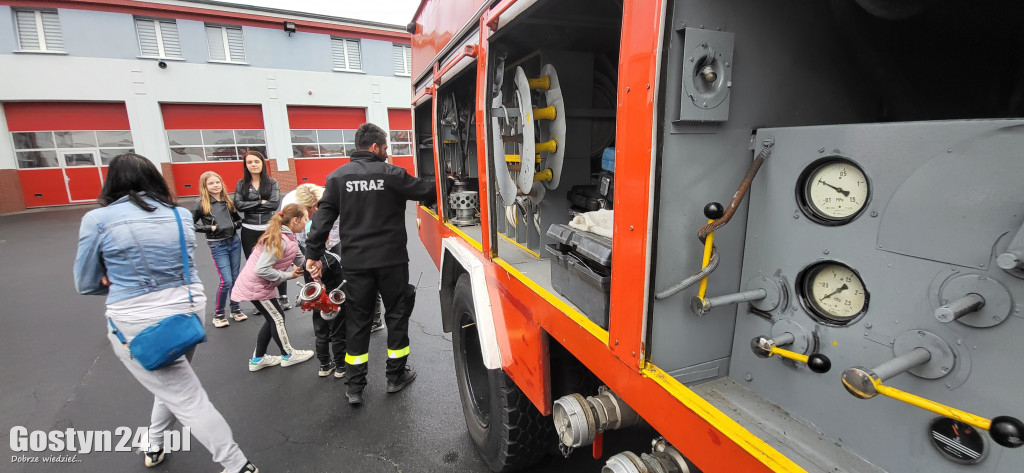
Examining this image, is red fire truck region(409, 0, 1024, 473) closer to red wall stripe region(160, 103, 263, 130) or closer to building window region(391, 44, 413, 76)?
red wall stripe region(160, 103, 263, 130)

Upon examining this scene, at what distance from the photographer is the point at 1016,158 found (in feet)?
2.27

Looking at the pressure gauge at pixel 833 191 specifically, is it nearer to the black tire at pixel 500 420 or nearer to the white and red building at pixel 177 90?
the black tire at pixel 500 420

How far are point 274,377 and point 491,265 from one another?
266cm

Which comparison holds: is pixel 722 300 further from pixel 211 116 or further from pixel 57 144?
pixel 57 144

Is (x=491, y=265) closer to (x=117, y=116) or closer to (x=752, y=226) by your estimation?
(x=752, y=226)

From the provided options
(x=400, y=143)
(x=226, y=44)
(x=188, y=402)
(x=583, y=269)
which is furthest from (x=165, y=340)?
(x=226, y=44)

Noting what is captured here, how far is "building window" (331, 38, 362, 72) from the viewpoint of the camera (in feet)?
57.9

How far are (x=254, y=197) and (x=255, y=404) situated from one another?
2.27m

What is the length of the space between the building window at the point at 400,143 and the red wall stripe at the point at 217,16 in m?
4.06

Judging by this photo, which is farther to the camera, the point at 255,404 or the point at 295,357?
the point at 295,357

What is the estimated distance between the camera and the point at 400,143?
63.6 feet

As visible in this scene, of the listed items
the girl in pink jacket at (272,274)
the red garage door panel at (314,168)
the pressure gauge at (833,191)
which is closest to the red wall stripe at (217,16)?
the red garage door panel at (314,168)

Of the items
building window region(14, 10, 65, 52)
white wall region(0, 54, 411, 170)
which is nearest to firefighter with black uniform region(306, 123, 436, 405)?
white wall region(0, 54, 411, 170)

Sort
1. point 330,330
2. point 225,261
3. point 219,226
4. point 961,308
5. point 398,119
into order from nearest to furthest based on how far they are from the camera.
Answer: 1. point 961,308
2. point 330,330
3. point 219,226
4. point 225,261
5. point 398,119
